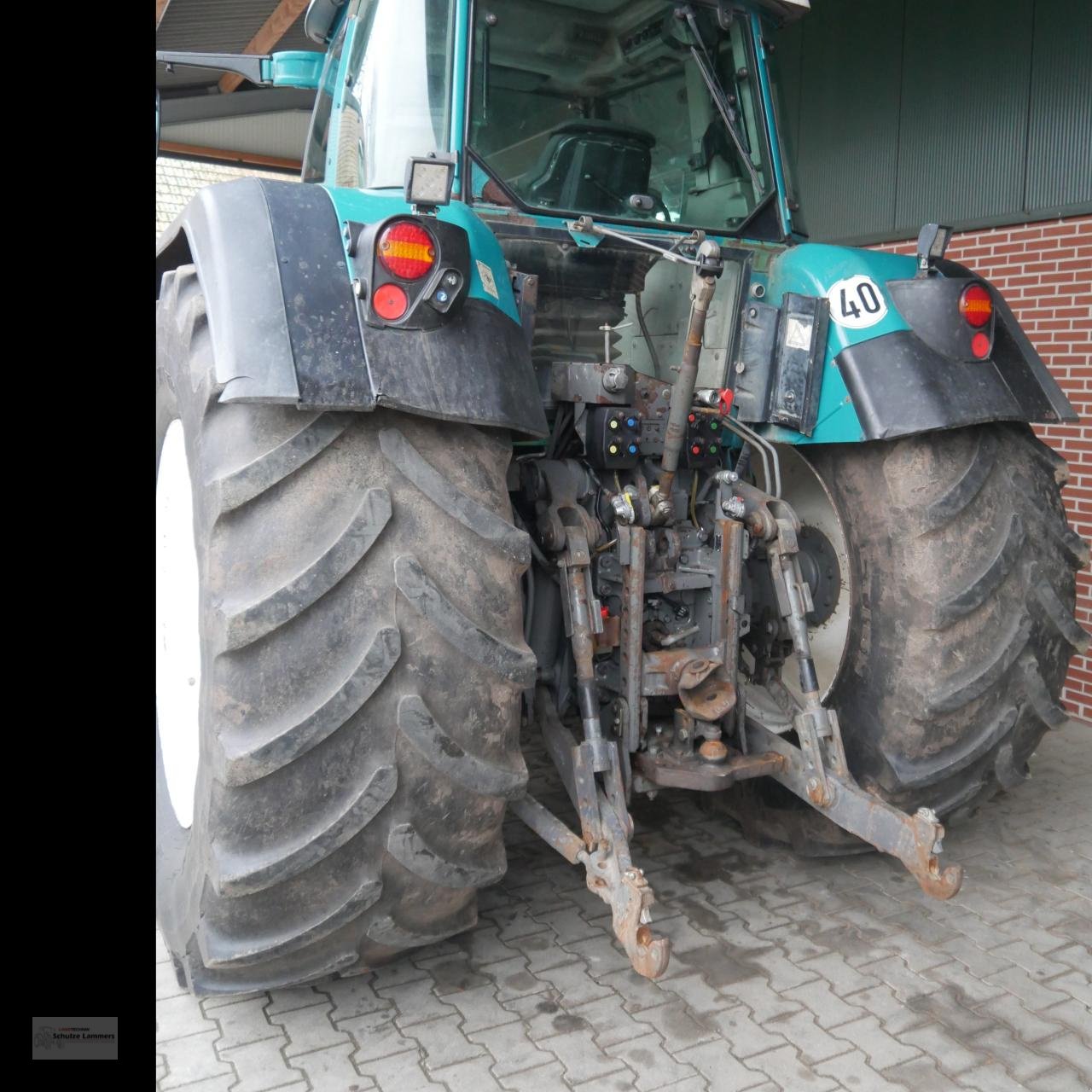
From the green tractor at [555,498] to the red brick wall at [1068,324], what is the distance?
219cm

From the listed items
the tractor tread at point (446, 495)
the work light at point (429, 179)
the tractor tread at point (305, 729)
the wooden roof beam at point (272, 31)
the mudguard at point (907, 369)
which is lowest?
the tractor tread at point (305, 729)

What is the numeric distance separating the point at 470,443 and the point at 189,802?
1.20m

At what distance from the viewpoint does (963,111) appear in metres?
5.48

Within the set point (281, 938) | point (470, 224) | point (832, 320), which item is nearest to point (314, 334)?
point (470, 224)

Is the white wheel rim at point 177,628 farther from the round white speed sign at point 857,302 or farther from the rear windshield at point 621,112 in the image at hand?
the round white speed sign at point 857,302

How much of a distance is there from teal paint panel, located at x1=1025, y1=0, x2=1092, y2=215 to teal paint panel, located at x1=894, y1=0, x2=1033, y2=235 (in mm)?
71

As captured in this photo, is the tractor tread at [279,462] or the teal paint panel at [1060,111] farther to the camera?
the teal paint panel at [1060,111]

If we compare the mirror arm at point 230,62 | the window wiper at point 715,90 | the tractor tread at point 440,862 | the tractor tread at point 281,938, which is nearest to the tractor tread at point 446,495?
the tractor tread at point 440,862

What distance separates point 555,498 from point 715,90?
1.35 meters

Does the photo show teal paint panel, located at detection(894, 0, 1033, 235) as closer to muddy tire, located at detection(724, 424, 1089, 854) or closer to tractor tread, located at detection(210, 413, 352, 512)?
muddy tire, located at detection(724, 424, 1089, 854)

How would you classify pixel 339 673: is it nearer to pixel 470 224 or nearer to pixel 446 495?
pixel 446 495

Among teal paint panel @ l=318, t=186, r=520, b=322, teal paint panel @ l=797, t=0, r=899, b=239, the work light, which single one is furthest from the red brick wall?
the work light

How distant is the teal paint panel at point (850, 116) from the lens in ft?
19.6

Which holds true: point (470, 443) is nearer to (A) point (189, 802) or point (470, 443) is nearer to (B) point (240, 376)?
(B) point (240, 376)
